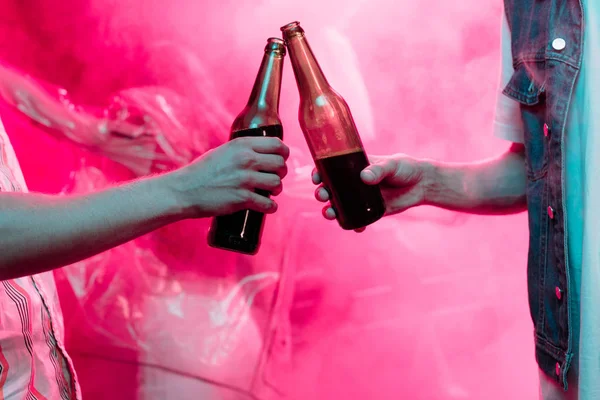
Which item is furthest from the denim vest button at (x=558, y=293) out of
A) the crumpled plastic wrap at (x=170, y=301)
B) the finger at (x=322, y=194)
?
the crumpled plastic wrap at (x=170, y=301)

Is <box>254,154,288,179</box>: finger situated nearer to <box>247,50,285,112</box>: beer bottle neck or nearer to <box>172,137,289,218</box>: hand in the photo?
<box>172,137,289,218</box>: hand

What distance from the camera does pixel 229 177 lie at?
81 centimetres

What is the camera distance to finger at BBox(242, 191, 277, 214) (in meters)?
0.82

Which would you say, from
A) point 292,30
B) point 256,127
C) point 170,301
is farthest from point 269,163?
point 170,301

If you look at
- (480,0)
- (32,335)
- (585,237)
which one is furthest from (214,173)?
(480,0)

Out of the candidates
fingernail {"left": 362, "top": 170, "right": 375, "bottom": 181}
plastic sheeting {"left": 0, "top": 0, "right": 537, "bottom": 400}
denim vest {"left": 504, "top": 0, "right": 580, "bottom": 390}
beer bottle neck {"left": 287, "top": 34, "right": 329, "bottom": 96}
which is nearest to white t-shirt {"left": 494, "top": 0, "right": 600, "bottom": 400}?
denim vest {"left": 504, "top": 0, "right": 580, "bottom": 390}

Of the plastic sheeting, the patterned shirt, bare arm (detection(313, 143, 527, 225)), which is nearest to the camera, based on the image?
the patterned shirt

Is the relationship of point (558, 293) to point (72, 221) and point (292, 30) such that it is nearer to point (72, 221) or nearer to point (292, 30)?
point (292, 30)

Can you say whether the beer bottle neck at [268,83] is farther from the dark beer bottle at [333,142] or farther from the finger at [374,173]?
the finger at [374,173]

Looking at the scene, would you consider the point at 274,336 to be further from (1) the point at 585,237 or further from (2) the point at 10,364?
(1) the point at 585,237

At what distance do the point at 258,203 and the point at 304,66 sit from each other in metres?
0.27

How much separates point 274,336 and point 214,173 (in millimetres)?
734

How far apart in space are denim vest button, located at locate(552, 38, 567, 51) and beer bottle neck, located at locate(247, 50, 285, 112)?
44 centimetres

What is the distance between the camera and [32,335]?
880 mm
